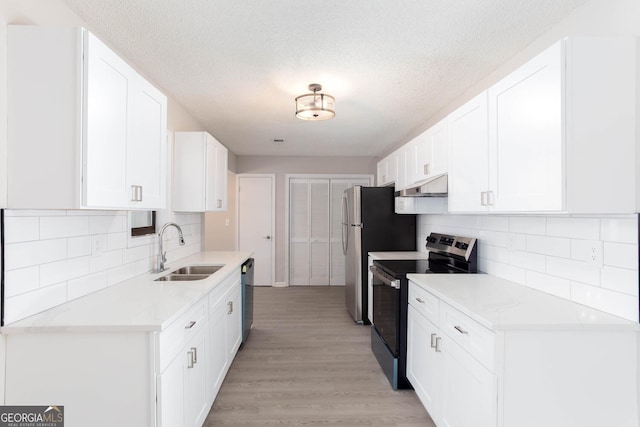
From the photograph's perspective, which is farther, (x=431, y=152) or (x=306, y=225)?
(x=306, y=225)

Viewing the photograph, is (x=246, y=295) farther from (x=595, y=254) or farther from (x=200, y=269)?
(x=595, y=254)

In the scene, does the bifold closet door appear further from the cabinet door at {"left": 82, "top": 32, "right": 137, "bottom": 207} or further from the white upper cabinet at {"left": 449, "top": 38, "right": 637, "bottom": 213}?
the white upper cabinet at {"left": 449, "top": 38, "right": 637, "bottom": 213}

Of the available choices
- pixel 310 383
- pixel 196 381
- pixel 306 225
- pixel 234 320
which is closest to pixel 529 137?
pixel 196 381

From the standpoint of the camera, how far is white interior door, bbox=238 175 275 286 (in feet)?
20.3

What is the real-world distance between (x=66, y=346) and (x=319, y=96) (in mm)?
2364

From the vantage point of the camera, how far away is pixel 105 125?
61.7 inches

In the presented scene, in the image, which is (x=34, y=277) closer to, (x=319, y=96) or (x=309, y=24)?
(x=309, y=24)

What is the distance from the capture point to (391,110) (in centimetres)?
350

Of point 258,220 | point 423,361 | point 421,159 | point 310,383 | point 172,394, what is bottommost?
point 310,383

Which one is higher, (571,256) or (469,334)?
(571,256)

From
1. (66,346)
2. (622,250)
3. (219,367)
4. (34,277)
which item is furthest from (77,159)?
(622,250)

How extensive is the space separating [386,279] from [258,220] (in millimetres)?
3832

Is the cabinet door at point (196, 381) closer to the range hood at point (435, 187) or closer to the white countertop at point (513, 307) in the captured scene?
the white countertop at point (513, 307)

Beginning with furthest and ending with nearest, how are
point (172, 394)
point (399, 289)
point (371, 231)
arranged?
point (371, 231) < point (399, 289) < point (172, 394)
